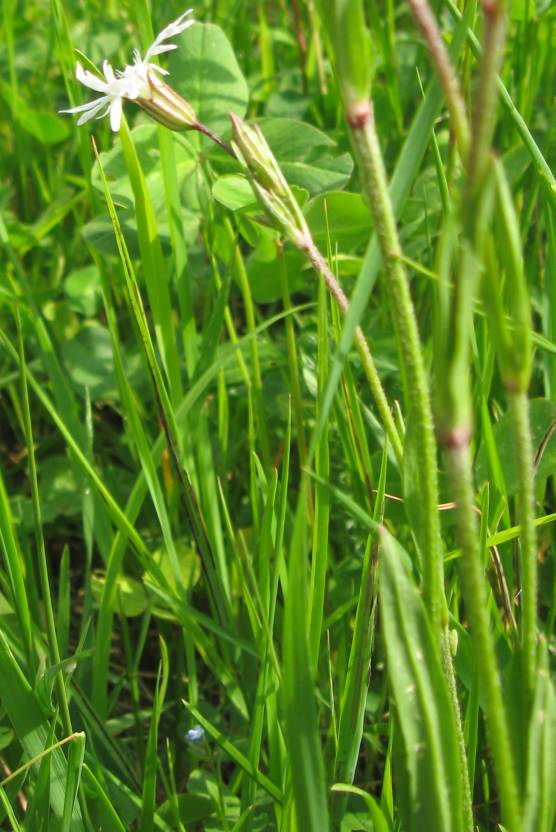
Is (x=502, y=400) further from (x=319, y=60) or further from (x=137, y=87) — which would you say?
(x=319, y=60)

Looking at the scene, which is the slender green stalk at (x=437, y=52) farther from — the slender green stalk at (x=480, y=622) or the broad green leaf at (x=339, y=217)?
the broad green leaf at (x=339, y=217)

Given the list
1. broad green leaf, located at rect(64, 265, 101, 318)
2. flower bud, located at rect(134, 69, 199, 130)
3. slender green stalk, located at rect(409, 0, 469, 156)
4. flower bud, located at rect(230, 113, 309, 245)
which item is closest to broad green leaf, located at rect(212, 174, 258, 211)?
flower bud, located at rect(134, 69, 199, 130)

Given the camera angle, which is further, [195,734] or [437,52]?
[195,734]

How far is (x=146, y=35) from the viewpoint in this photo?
978 mm

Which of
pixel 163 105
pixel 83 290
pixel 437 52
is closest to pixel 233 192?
pixel 163 105

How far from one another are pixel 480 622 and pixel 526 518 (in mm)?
66

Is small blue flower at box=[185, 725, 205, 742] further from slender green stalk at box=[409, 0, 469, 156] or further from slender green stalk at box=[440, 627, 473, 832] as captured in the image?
slender green stalk at box=[409, 0, 469, 156]

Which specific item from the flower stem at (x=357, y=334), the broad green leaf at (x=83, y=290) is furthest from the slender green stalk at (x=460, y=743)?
the broad green leaf at (x=83, y=290)

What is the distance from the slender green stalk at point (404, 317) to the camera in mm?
496

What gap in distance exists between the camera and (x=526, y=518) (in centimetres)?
53

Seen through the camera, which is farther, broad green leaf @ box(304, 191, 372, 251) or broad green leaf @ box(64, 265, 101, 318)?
broad green leaf @ box(64, 265, 101, 318)

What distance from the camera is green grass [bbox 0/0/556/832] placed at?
0.53 m

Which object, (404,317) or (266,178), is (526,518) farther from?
(266,178)

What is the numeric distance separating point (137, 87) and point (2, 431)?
835 millimetres
